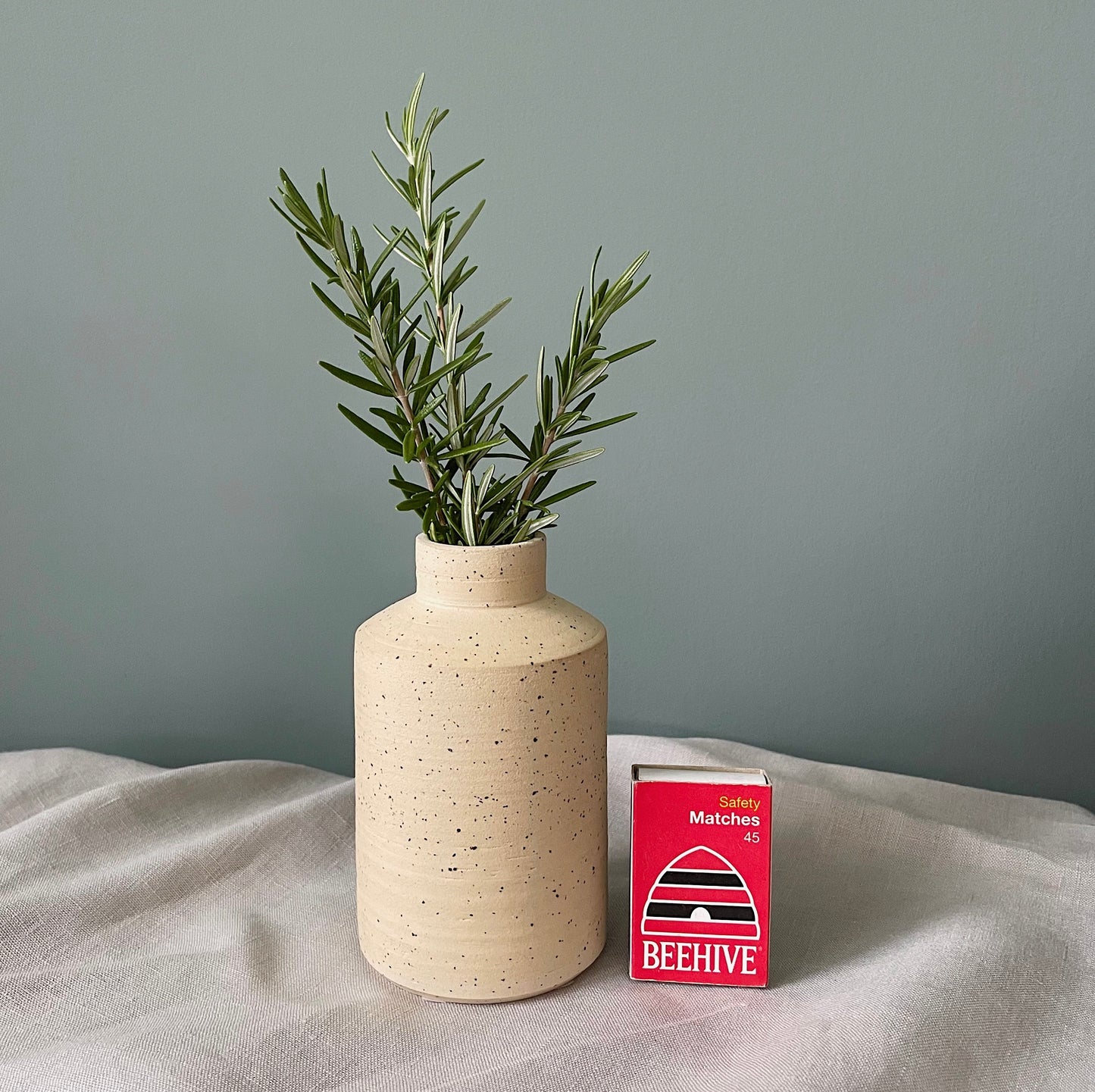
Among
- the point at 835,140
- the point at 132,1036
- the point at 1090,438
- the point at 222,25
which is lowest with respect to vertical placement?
the point at 132,1036

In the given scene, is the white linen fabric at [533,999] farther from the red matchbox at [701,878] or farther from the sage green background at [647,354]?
the sage green background at [647,354]

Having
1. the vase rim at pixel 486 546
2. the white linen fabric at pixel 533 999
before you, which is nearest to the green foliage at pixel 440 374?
the vase rim at pixel 486 546

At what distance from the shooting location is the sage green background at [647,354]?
3.35 ft

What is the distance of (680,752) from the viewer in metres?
0.99

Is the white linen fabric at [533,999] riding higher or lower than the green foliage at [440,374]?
lower

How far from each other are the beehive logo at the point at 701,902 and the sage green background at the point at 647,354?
435 mm

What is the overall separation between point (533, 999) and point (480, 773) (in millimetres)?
154

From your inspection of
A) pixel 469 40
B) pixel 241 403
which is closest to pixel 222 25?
pixel 469 40

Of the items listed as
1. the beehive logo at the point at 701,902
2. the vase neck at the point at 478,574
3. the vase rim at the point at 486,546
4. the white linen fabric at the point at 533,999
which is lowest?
the white linen fabric at the point at 533,999

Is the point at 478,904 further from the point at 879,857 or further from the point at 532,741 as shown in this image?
the point at 879,857

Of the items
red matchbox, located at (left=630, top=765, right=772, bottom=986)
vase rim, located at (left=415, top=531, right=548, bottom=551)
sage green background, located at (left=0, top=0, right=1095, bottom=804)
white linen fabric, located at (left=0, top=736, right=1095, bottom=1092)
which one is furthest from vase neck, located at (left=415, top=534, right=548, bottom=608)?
sage green background, located at (left=0, top=0, right=1095, bottom=804)

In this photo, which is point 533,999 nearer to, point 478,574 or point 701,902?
point 701,902

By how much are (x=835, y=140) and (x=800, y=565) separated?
0.39 metres

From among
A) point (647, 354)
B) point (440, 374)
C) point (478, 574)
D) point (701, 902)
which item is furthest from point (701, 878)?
point (647, 354)
